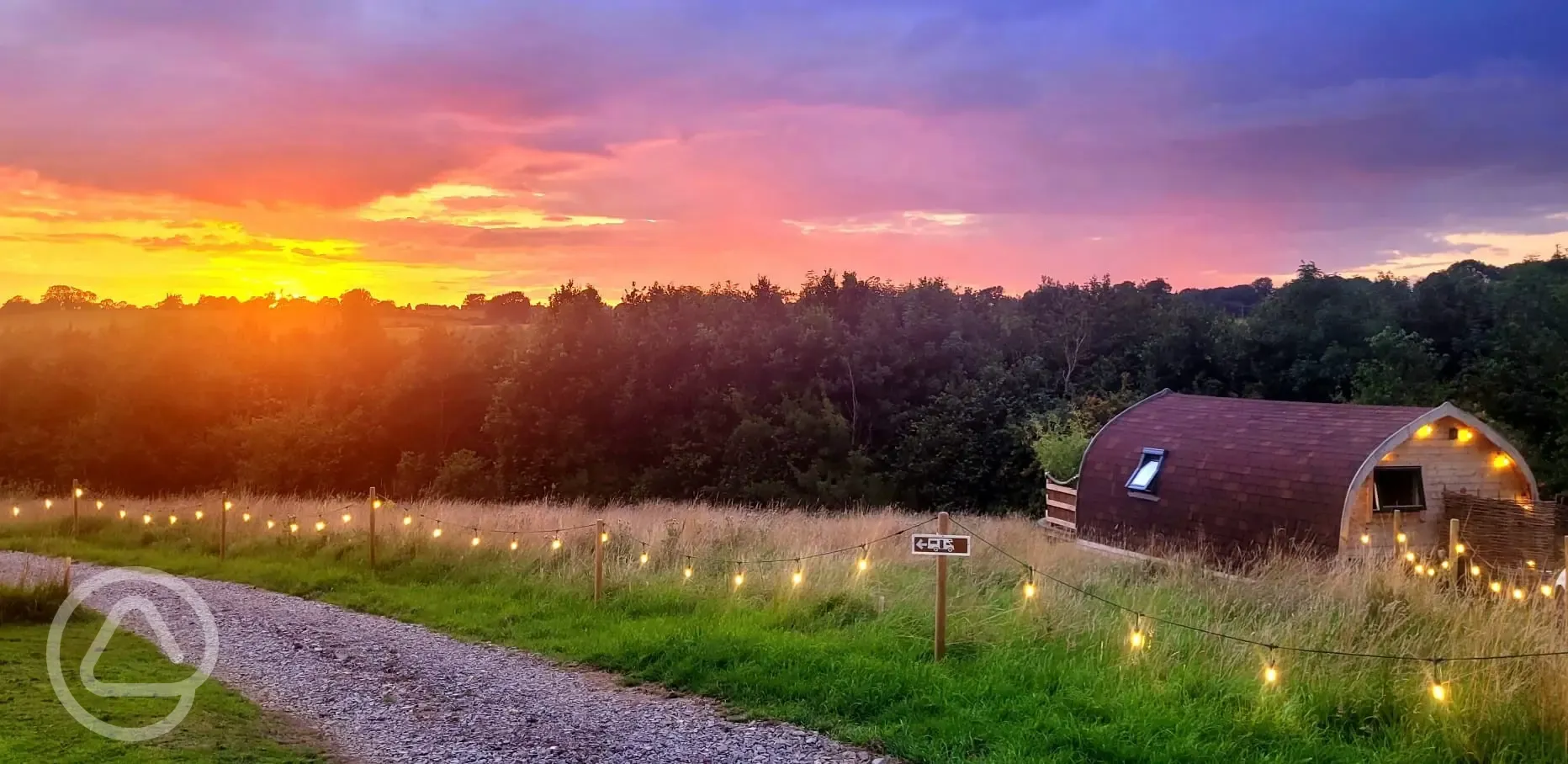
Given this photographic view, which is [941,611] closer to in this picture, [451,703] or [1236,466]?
[451,703]

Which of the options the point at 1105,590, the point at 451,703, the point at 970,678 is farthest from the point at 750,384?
the point at 970,678

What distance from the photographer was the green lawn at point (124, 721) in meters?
5.62

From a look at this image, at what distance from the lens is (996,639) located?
25.8 feet

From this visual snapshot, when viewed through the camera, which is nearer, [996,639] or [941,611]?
[941,611]

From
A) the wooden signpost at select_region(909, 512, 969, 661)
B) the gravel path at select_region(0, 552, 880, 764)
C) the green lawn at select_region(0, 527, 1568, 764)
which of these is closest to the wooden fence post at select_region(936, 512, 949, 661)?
the wooden signpost at select_region(909, 512, 969, 661)

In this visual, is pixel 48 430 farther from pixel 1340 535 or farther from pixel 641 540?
pixel 1340 535

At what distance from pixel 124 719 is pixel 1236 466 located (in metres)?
13.5

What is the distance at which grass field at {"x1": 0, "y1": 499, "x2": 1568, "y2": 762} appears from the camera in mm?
5762

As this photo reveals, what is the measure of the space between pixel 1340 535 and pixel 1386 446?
1.38 metres

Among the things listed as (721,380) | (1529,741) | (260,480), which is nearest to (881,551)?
(1529,741)

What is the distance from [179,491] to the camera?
33.9m

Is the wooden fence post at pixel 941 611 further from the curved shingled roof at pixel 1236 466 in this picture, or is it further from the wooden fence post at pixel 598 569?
the curved shingled roof at pixel 1236 466

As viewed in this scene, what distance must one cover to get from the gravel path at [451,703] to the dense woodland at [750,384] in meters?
17.1

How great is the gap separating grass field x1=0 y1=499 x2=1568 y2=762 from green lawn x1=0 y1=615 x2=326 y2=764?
102 inches
